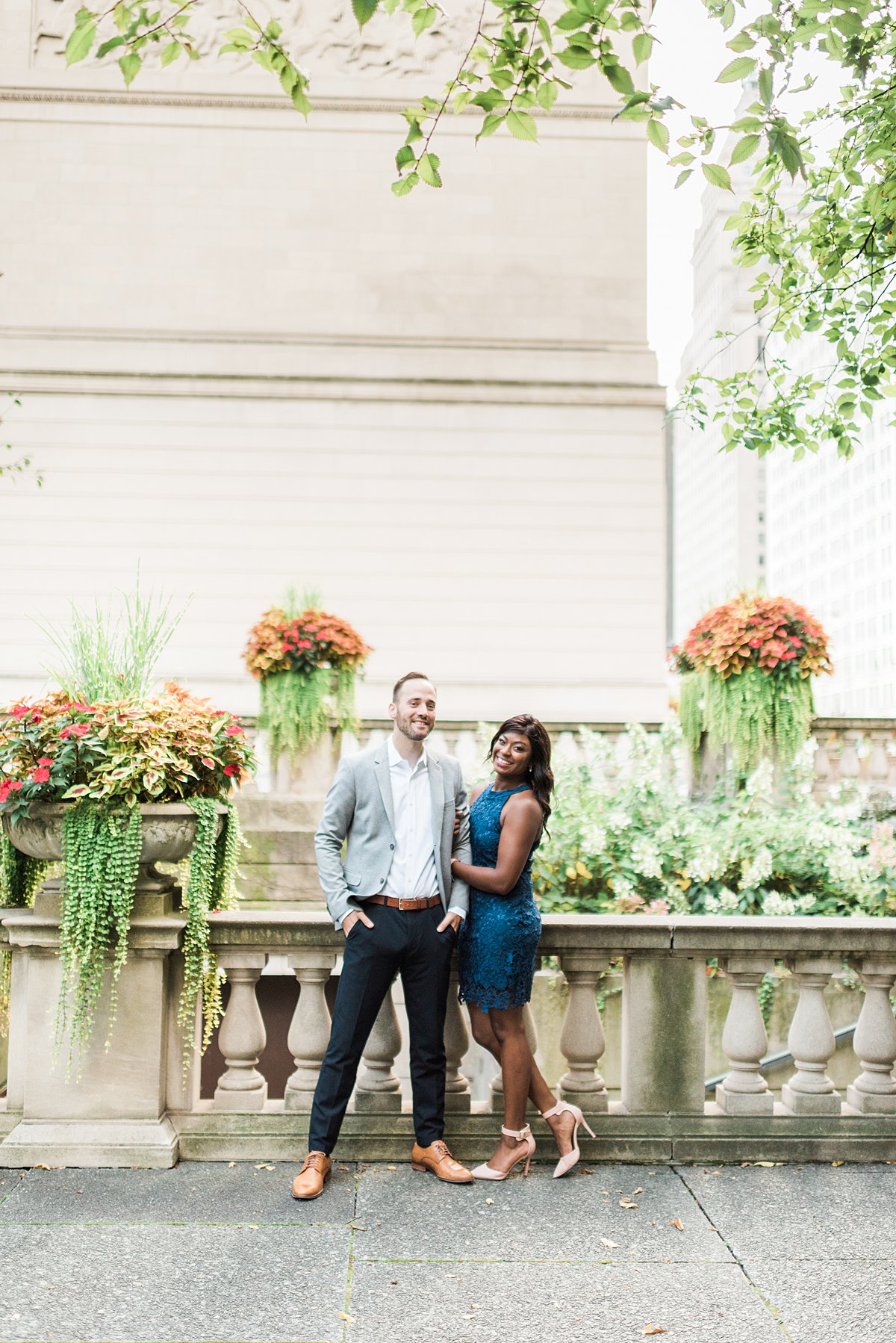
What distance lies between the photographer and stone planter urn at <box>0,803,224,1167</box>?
4051 millimetres

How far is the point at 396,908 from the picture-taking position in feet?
13.2

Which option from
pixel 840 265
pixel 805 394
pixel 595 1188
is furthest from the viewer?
pixel 805 394

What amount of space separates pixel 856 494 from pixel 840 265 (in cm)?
11051

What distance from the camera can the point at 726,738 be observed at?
945 cm

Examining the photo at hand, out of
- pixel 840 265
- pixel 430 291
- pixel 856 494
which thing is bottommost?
pixel 840 265

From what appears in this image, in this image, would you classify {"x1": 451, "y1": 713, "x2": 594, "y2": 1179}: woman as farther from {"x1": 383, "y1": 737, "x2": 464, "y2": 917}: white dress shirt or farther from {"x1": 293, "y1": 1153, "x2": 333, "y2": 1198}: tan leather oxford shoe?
{"x1": 293, "y1": 1153, "x2": 333, "y2": 1198}: tan leather oxford shoe

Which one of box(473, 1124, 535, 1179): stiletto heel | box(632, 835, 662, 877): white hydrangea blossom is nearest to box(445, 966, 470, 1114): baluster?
box(473, 1124, 535, 1179): stiletto heel

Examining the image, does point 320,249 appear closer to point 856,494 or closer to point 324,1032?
point 324,1032

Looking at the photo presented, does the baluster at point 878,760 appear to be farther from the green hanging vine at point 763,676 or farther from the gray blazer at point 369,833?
the gray blazer at point 369,833

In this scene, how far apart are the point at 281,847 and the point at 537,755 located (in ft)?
17.0

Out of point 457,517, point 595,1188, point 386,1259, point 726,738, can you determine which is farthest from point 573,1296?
point 457,517

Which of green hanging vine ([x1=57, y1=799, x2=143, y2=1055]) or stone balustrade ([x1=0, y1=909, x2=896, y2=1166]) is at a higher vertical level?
green hanging vine ([x1=57, y1=799, x2=143, y2=1055])

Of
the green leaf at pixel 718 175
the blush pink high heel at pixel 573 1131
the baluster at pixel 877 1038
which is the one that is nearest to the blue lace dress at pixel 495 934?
the blush pink high heel at pixel 573 1131

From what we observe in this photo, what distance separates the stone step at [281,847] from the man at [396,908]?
477 centimetres
